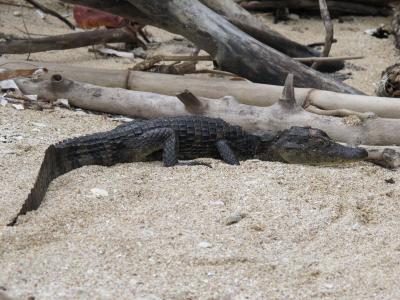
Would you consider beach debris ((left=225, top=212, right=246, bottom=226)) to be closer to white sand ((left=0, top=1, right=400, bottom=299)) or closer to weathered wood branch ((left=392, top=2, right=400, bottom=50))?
white sand ((left=0, top=1, right=400, bottom=299))

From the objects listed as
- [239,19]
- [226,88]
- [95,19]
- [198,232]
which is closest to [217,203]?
[198,232]

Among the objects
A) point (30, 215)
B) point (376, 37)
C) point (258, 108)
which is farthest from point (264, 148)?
point (376, 37)

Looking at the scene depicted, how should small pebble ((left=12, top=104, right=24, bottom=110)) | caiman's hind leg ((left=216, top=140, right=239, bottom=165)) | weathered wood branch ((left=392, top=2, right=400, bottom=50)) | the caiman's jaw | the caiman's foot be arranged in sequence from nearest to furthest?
the caiman's foot < the caiman's jaw < caiman's hind leg ((left=216, top=140, right=239, bottom=165)) < small pebble ((left=12, top=104, right=24, bottom=110)) < weathered wood branch ((left=392, top=2, right=400, bottom=50))

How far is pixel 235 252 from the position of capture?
3.54m

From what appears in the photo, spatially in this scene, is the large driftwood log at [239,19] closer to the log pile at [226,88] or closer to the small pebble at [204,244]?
the log pile at [226,88]

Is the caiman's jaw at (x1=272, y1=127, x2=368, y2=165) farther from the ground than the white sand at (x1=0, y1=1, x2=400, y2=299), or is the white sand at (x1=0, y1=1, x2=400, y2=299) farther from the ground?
the white sand at (x1=0, y1=1, x2=400, y2=299)

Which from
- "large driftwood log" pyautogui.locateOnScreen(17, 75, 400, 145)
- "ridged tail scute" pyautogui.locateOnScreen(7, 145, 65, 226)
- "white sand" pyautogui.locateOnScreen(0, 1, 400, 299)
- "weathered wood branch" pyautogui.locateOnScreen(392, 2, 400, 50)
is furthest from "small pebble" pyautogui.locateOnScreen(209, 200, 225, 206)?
"weathered wood branch" pyautogui.locateOnScreen(392, 2, 400, 50)

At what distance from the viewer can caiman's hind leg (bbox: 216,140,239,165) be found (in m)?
5.21

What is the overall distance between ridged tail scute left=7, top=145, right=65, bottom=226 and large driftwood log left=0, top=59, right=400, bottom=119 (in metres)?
1.71

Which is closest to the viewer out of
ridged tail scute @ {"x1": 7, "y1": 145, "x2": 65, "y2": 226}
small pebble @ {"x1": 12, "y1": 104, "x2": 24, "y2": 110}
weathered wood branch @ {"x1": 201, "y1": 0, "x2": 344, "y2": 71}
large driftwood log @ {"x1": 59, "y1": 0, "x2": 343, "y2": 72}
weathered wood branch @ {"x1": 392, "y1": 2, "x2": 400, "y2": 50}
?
ridged tail scute @ {"x1": 7, "y1": 145, "x2": 65, "y2": 226}


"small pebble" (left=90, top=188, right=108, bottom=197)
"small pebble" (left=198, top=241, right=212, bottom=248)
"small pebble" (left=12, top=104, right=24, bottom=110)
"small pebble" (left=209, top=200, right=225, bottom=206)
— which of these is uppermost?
"small pebble" (left=198, top=241, right=212, bottom=248)

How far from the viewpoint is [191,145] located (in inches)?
208

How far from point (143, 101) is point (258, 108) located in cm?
95

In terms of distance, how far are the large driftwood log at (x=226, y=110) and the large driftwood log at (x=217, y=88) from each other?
0.23 metres
